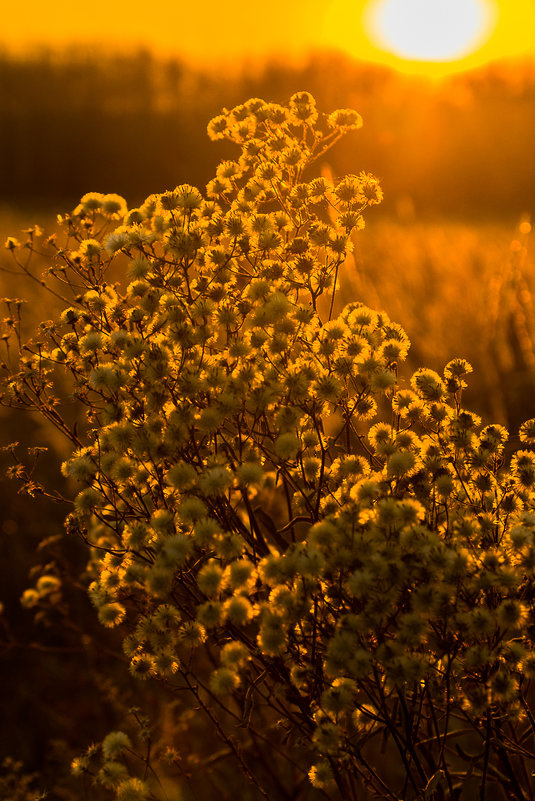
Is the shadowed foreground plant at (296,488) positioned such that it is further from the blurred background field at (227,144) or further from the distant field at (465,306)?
the blurred background field at (227,144)

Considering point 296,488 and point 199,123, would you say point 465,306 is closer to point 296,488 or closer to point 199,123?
point 296,488

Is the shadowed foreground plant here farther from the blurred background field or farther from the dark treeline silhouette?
the dark treeline silhouette

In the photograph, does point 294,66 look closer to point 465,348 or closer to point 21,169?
point 21,169

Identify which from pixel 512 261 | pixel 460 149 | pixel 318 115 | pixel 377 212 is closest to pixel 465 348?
pixel 512 261

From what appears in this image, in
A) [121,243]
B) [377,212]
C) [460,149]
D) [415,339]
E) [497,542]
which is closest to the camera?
A: [497,542]

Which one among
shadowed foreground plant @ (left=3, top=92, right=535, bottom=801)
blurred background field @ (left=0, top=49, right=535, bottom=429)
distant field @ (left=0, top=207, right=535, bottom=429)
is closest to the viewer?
shadowed foreground plant @ (left=3, top=92, right=535, bottom=801)

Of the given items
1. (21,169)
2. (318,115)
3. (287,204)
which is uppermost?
(21,169)

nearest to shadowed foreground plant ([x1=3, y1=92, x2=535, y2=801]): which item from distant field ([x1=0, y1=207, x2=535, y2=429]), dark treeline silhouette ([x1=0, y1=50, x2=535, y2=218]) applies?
distant field ([x1=0, y1=207, x2=535, y2=429])

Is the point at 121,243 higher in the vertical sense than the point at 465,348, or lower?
lower
